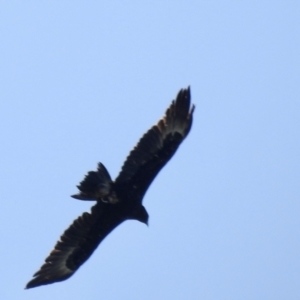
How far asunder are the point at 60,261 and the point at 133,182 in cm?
193

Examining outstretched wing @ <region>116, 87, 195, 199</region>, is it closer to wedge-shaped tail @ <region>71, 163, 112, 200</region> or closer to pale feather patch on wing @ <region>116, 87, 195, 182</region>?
pale feather patch on wing @ <region>116, 87, 195, 182</region>

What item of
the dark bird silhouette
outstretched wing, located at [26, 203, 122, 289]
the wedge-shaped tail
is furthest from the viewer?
outstretched wing, located at [26, 203, 122, 289]

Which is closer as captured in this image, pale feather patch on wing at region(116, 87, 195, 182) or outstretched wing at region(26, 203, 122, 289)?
pale feather patch on wing at region(116, 87, 195, 182)

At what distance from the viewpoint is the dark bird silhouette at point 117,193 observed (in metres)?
16.8

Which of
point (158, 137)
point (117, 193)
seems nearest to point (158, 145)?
point (158, 137)

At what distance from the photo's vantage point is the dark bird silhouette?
1677 cm

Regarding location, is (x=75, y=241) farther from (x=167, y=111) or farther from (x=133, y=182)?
(x=167, y=111)

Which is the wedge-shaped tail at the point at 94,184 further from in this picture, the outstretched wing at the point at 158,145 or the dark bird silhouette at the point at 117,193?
the outstretched wing at the point at 158,145

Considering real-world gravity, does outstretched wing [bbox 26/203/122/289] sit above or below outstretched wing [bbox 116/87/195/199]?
below

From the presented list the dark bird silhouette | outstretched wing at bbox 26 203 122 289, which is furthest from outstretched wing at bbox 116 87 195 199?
outstretched wing at bbox 26 203 122 289

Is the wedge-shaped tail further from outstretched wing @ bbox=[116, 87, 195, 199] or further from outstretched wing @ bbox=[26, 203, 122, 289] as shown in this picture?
outstretched wing @ bbox=[26, 203, 122, 289]

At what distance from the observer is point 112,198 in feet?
56.2

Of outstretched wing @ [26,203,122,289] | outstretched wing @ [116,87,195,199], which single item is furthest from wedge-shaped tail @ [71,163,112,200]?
outstretched wing @ [26,203,122,289]

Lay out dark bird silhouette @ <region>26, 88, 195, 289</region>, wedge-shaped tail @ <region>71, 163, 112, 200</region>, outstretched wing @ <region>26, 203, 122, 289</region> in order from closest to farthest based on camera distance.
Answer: wedge-shaped tail @ <region>71, 163, 112, 200</region> < dark bird silhouette @ <region>26, 88, 195, 289</region> < outstretched wing @ <region>26, 203, 122, 289</region>
